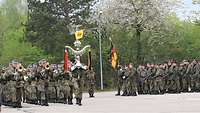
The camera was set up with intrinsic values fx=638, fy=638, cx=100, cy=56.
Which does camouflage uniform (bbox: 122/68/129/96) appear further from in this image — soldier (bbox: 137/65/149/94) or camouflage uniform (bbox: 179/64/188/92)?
camouflage uniform (bbox: 179/64/188/92)

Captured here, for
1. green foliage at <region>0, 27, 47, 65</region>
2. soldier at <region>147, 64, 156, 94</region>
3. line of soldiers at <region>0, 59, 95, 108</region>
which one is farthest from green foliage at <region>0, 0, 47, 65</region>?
line of soldiers at <region>0, 59, 95, 108</region>

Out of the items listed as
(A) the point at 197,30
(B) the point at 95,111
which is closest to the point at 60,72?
(B) the point at 95,111

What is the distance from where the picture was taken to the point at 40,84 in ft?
86.1

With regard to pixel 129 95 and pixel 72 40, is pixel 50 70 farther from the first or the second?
pixel 72 40

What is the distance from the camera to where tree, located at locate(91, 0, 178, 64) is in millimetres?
53906

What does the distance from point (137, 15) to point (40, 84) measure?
2849cm

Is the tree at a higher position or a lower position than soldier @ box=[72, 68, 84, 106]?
higher

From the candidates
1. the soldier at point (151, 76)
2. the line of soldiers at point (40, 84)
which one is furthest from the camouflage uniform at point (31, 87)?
the soldier at point (151, 76)

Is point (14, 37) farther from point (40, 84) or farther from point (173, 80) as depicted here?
point (40, 84)

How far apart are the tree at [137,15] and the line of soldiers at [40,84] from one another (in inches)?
1056

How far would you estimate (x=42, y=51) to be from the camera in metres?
59.6

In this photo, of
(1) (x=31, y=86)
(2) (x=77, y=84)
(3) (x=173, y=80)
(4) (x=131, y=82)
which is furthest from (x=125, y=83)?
(2) (x=77, y=84)

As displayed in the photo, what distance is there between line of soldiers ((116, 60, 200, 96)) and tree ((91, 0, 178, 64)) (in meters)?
19.3

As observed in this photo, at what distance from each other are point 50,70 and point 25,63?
36048mm
